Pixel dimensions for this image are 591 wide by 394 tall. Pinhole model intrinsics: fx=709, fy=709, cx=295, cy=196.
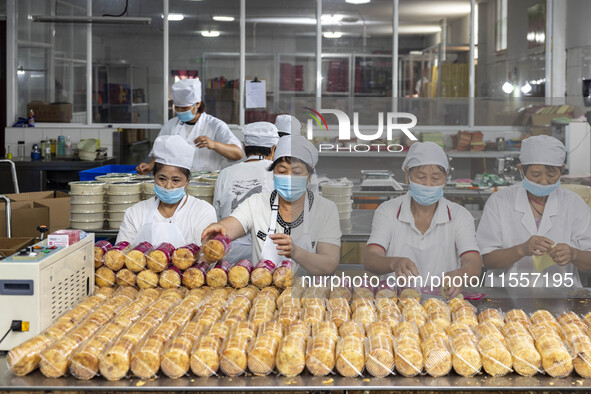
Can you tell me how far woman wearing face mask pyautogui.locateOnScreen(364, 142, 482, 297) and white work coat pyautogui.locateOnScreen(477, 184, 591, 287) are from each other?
0.25 ft

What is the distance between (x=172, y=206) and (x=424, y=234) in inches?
52.5

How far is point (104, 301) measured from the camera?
253cm

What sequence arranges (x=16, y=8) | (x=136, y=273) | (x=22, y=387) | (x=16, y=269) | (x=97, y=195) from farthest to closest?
1. (x=16, y=8)
2. (x=97, y=195)
3. (x=136, y=273)
4. (x=16, y=269)
5. (x=22, y=387)

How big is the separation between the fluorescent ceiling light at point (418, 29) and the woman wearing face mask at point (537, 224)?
5747 millimetres

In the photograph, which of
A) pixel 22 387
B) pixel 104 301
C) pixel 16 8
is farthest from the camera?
pixel 16 8

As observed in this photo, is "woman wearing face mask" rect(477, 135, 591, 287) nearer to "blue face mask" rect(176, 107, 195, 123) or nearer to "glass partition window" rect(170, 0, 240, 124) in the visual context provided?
"blue face mask" rect(176, 107, 195, 123)

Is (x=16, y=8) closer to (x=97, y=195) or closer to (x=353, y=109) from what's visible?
(x=97, y=195)

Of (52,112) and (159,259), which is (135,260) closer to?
(159,259)

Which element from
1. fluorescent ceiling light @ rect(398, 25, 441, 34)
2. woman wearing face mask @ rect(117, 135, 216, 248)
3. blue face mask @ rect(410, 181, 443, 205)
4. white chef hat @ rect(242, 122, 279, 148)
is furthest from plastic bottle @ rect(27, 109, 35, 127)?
blue face mask @ rect(410, 181, 443, 205)

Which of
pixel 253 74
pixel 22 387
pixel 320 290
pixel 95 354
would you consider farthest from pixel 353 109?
pixel 253 74

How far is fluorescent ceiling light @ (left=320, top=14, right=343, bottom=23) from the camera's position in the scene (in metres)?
8.07

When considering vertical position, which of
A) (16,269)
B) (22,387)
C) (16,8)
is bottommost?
(22,387)

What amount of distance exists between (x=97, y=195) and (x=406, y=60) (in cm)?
493

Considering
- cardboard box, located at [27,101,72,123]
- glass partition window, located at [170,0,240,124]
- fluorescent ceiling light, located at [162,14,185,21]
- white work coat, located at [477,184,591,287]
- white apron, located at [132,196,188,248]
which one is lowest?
white apron, located at [132,196,188,248]
